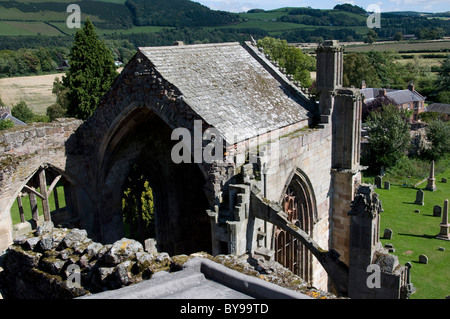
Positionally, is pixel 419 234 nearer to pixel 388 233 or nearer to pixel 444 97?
pixel 388 233

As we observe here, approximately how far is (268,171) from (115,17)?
136 m

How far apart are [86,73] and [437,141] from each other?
1233 inches

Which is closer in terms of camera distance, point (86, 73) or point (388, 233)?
point (388, 233)

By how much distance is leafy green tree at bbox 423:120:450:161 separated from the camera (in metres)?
42.0

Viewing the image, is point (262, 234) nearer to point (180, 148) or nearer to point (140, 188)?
point (180, 148)

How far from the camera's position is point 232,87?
15.2m

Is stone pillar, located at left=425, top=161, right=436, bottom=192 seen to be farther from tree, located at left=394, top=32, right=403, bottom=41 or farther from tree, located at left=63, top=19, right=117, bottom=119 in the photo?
tree, located at left=394, top=32, right=403, bottom=41

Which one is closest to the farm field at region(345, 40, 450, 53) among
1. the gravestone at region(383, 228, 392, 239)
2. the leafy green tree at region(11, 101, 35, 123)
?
the leafy green tree at region(11, 101, 35, 123)

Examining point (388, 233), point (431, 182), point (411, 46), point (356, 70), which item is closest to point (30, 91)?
point (356, 70)

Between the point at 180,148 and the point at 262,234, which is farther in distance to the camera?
the point at 180,148

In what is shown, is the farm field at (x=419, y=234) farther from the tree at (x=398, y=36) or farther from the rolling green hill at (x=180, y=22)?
the tree at (x=398, y=36)

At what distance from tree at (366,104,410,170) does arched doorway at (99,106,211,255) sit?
25.6 m

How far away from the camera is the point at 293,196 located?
1555cm
